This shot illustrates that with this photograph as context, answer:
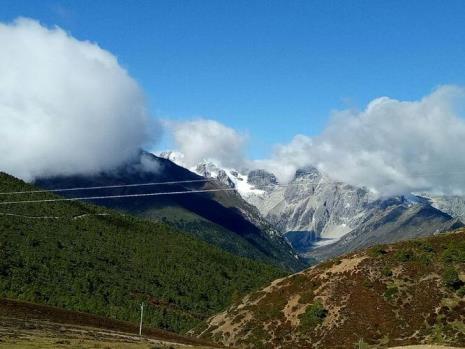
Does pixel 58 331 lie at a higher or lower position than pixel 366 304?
lower

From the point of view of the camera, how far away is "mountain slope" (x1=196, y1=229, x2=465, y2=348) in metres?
100

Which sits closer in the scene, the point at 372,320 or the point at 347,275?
the point at 372,320

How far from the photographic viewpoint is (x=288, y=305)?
11669cm

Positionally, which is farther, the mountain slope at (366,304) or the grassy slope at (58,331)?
the mountain slope at (366,304)

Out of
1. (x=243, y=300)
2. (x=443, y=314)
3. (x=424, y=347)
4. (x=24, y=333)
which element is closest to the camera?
(x=424, y=347)

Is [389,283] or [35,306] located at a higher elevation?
[389,283]

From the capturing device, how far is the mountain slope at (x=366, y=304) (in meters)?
100

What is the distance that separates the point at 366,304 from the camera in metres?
108

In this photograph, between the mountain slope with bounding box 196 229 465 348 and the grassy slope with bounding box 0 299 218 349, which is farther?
the mountain slope with bounding box 196 229 465 348

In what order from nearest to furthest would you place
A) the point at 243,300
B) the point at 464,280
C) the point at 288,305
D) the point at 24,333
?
1. the point at 24,333
2. the point at 464,280
3. the point at 288,305
4. the point at 243,300

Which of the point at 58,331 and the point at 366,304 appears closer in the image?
the point at 58,331

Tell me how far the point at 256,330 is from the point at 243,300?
68.6ft

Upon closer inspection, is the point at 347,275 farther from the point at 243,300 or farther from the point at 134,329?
the point at 134,329

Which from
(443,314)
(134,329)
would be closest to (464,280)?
(443,314)
